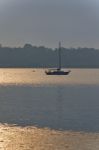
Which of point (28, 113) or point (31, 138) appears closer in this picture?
point (31, 138)

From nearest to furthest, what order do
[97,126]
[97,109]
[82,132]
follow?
[82,132]
[97,126]
[97,109]

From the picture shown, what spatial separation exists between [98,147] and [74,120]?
16838 millimetres

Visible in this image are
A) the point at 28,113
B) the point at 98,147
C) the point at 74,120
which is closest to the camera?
the point at 98,147

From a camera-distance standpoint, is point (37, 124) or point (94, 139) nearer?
point (94, 139)

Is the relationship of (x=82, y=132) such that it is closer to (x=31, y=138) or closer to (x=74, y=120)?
(x=31, y=138)

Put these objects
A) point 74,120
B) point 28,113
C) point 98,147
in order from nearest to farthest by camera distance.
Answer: point 98,147 → point 74,120 → point 28,113

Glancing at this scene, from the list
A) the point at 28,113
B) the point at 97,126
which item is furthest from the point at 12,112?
the point at 97,126

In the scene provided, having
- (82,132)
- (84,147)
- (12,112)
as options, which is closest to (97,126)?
(82,132)

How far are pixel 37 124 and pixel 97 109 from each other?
17.6 meters

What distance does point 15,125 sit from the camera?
49.4 meters

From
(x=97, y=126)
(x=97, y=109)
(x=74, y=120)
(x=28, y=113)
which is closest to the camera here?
(x=97, y=126)

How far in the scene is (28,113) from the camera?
2442 inches

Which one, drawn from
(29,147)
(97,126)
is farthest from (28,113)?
(29,147)

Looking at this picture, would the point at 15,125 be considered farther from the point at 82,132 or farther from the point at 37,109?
the point at 37,109
